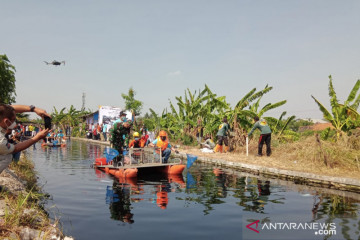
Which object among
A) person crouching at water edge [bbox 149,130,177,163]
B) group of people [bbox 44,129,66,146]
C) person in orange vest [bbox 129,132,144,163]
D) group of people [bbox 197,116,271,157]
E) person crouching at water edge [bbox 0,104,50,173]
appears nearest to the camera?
person crouching at water edge [bbox 0,104,50,173]

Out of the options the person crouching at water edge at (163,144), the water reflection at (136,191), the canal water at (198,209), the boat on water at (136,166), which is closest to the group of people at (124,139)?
the person crouching at water edge at (163,144)

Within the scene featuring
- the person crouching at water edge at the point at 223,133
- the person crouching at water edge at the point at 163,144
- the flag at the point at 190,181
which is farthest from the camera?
the person crouching at water edge at the point at 223,133

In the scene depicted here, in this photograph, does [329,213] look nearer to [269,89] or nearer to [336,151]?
[336,151]

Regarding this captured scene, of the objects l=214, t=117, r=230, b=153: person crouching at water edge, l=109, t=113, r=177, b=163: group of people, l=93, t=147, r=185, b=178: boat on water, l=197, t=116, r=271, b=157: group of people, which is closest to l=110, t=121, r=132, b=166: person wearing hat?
l=109, t=113, r=177, b=163: group of people

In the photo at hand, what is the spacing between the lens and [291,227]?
19.2 ft

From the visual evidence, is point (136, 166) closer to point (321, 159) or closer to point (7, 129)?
point (7, 129)

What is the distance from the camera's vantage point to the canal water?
18.1ft

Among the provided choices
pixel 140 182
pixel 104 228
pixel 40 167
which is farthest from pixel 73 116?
pixel 104 228

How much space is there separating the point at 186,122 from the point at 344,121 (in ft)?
40.4

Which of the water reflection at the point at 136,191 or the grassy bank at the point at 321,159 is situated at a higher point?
the grassy bank at the point at 321,159

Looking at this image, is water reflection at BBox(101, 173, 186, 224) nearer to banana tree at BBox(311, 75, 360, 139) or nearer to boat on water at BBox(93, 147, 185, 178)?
boat on water at BBox(93, 147, 185, 178)

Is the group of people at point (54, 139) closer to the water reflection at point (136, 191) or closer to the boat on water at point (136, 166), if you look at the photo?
the boat on water at point (136, 166)

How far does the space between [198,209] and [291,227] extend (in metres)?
2.04

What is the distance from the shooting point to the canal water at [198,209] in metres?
5.52
